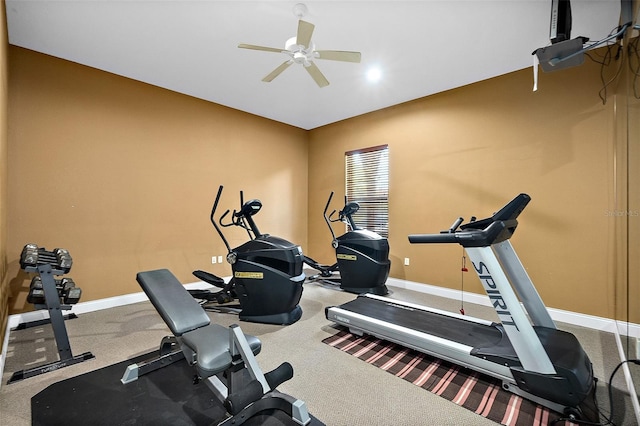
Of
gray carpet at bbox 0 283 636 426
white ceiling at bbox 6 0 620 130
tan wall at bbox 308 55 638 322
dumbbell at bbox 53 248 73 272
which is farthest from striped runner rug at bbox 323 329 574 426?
white ceiling at bbox 6 0 620 130

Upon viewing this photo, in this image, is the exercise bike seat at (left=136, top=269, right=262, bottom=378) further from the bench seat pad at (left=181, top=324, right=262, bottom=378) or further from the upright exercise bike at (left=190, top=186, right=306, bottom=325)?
the upright exercise bike at (left=190, top=186, right=306, bottom=325)

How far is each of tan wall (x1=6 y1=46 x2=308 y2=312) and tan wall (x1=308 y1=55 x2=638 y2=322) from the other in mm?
2963

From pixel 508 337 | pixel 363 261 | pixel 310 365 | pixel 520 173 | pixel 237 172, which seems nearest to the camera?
pixel 508 337

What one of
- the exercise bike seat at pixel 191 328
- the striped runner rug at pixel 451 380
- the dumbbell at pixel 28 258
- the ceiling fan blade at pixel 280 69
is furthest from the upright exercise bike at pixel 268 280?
the ceiling fan blade at pixel 280 69

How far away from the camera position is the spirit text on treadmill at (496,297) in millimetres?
1891

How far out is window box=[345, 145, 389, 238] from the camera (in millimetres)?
5270

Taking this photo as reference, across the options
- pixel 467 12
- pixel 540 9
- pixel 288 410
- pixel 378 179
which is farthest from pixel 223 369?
pixel 378 179

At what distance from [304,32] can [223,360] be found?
2592 mm

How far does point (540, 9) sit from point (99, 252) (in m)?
5.67

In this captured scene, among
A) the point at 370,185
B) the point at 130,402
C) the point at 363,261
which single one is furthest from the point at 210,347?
the point at 370,185

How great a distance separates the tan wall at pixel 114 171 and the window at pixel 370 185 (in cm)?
194

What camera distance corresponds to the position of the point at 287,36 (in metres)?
3.14

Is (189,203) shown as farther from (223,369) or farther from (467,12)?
(467,12)

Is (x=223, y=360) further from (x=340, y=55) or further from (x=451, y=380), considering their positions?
(x=340, y=55)
